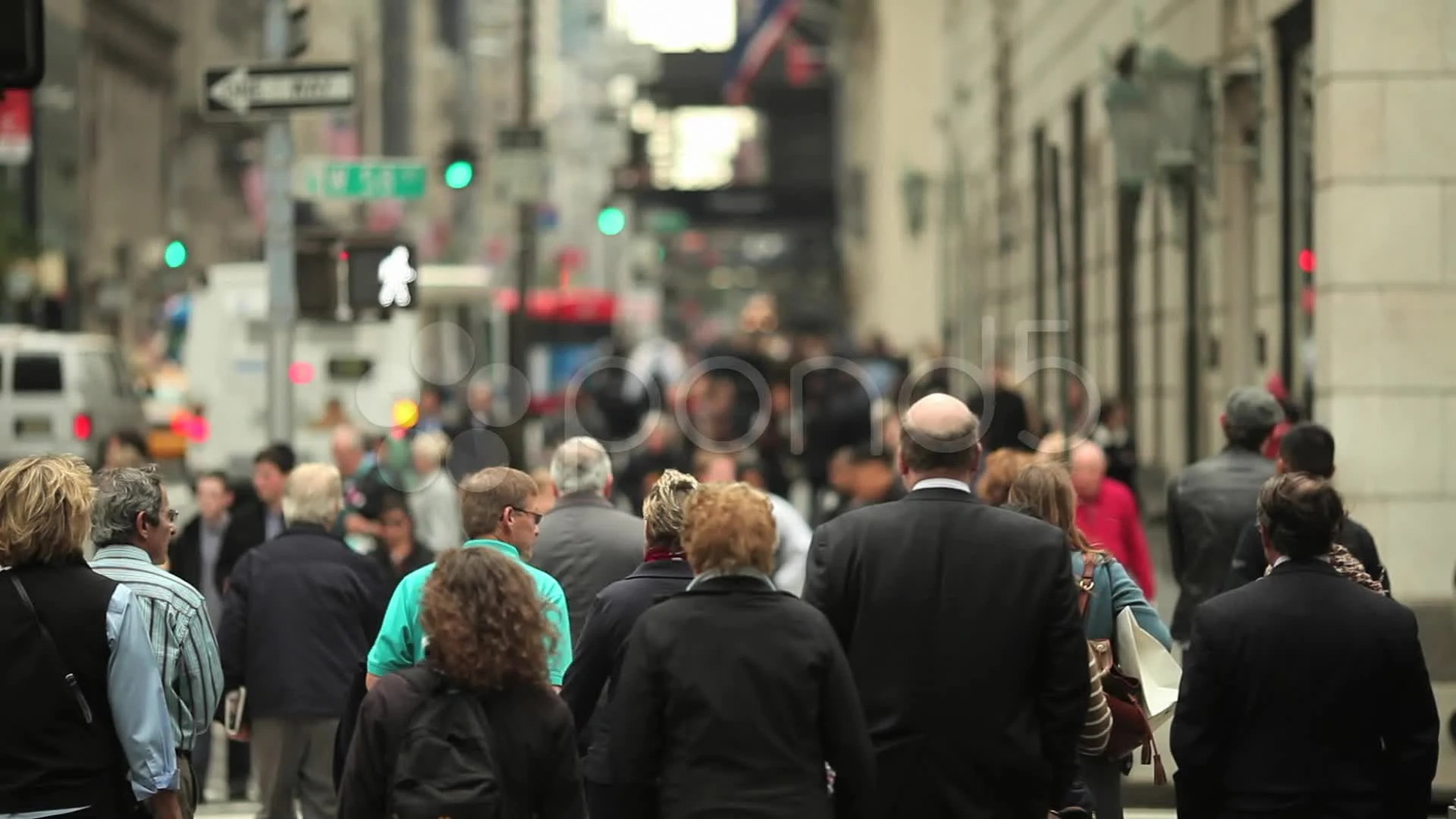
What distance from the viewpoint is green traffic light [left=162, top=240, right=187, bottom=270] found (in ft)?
63.8

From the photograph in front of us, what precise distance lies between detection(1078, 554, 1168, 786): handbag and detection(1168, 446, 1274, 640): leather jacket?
8.57 feet

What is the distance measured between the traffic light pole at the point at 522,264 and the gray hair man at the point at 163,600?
18741 mm

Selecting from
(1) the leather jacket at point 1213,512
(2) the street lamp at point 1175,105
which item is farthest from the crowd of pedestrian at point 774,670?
(2) the street lamp at point 1175,105

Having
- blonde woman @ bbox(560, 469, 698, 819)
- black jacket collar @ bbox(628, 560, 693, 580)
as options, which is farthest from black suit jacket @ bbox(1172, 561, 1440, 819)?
black jacket collar @ bbox(628, 560, 693, 580)

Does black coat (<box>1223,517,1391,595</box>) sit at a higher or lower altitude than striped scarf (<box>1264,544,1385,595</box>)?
lower

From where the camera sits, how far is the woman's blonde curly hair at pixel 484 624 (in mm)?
6359

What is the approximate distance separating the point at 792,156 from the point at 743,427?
3807 inches

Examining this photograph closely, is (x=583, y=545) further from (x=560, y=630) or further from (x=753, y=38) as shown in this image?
(x=753, y=38)

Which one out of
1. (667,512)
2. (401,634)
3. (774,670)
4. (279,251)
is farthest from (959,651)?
(279,251)

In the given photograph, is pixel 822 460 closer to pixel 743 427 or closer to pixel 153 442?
pixel 743 427

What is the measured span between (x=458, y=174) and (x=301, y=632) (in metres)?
12.3

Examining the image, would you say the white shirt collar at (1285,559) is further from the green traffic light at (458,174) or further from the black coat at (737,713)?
the green traffic light at (458,174)

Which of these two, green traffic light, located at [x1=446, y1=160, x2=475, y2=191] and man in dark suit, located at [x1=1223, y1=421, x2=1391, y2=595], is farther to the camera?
green traffic light, located at [x1=446, y1=160, x2=475, y2=191]

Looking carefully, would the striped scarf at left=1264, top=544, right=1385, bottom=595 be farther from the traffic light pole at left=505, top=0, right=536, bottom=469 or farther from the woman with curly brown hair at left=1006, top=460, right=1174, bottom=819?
the traffic light pole at left=505, top=0, right=536, bottom=469
